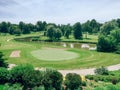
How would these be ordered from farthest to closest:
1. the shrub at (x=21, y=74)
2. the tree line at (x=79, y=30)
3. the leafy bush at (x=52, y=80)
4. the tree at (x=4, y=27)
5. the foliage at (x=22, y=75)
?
the tree at (x=4, y=27)
the tree line at (x=79, y=30)
the shrub at (x=21, y=74)
the foliage at (x=22, y=75)
the leafy bush at (x=52, y=80)

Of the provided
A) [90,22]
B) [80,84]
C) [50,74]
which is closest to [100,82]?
[80,84]

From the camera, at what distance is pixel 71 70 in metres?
56.6

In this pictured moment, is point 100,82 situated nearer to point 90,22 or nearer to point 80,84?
point 80,84

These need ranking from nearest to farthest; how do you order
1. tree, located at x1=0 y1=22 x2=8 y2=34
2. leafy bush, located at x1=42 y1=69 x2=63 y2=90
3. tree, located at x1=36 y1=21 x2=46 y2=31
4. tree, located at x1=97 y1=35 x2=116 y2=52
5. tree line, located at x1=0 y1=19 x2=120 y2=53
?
leafy bush, located at x1=42 y1=69 x2=63 y2=90 < tree, located at x1=97 y1=35 x2=116 y2=52 < tree line, located at x1=0 y1=19 x2=120 y2=53 < tree, located at x1=0 y1=22 x2=8 y2=34 < tree, located at x1=36 y1=21 x2=46 y2=31

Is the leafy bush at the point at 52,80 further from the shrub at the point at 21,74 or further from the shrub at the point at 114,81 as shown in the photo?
the shrub at the point at 114,81

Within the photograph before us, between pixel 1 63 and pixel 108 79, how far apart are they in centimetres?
2227

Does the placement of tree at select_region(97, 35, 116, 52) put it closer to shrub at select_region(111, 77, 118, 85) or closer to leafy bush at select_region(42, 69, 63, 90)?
shrub at select_region(111, 77, 118, 85)

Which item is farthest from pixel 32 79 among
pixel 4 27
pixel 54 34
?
pixel 4 27

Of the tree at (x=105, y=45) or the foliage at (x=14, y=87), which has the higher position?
the tree at (x=105, y=45)

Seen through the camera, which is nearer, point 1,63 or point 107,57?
point 1,63

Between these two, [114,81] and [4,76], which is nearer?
[4,76]

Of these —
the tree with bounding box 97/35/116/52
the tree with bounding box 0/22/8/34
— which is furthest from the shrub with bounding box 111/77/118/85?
the tree with bounding box 0/22/8/34

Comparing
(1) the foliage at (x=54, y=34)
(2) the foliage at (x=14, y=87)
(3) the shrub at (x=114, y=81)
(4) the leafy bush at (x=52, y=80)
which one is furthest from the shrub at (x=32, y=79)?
(1) the foliage at (x=54, y=34)

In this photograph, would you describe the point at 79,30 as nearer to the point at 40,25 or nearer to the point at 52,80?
the point at 40,25
